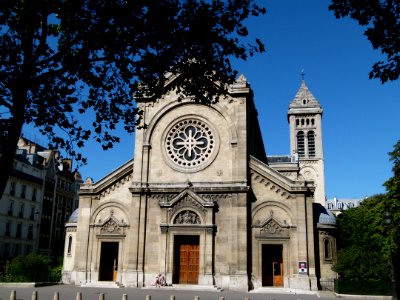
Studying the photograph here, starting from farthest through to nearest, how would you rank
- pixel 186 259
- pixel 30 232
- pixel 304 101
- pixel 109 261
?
pixel 304 101, pixel 30 232, pixel 109 261, pixel 186 259

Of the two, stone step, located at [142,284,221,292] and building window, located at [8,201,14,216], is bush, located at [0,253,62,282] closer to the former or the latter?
stone step, located at [142,284,221,292]

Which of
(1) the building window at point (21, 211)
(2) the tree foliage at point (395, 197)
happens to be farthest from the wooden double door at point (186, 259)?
(1) the building window at point (21, 211)

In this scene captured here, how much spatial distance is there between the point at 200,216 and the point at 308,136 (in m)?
53.4

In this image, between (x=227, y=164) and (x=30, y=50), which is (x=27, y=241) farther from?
(x=30, y=50)

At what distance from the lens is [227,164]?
33.1m

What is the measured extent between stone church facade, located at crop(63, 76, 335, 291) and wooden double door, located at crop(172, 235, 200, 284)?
74mm

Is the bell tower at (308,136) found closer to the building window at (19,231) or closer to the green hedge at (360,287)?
the building window at (19,231)

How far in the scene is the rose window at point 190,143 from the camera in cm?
3400

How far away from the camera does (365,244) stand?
3581cm

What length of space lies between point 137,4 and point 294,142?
69792mm

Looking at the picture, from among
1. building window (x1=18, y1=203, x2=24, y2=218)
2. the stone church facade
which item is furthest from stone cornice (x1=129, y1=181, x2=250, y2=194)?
building window (x1=18, y1=203, x2=24, y2=218)

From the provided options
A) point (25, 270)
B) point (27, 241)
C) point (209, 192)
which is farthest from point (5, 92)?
point (27, 241)

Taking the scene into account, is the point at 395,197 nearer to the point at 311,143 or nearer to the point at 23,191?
the point at 311,143

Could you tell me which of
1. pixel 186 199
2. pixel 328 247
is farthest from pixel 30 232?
pixel 328 247
